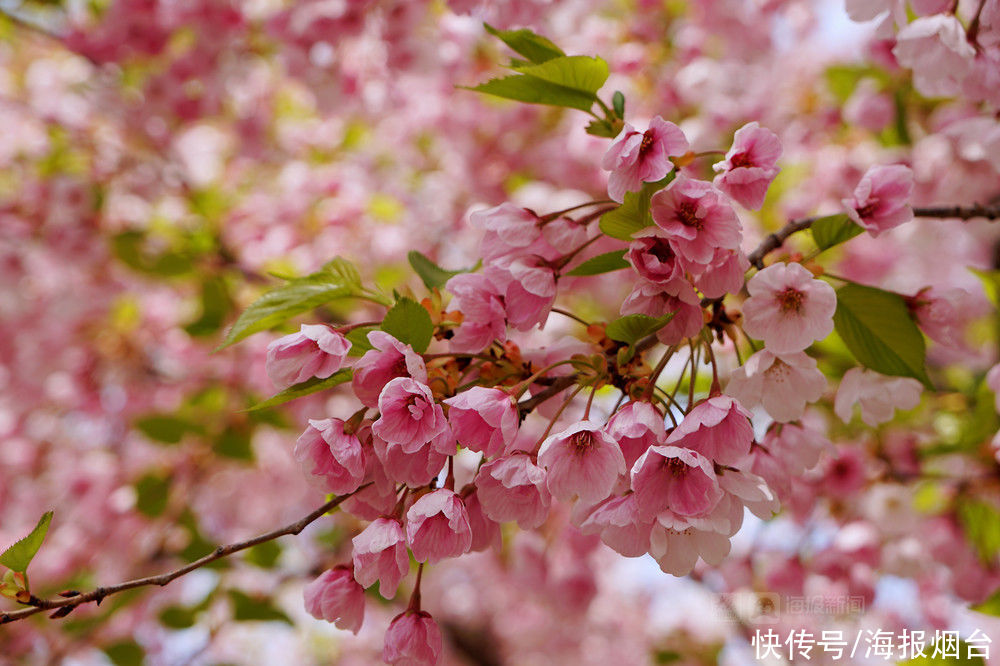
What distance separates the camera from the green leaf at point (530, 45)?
3.15 ft

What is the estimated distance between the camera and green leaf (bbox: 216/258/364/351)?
0.87 m

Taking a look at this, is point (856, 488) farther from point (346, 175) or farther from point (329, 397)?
point (346, 175)

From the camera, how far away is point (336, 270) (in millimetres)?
966

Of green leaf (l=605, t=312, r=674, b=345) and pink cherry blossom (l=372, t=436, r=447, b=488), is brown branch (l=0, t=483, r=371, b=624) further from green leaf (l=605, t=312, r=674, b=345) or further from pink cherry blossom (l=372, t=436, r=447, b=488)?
green leaf (l=605, t=312, r=674, b=345)

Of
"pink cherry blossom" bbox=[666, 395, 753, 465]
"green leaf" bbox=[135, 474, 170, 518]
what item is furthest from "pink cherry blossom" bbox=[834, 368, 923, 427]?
"green leaf" bbox=[135, 474, 170, 518]

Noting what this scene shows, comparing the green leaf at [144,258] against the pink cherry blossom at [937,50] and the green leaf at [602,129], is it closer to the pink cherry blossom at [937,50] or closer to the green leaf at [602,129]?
the green leaf at [602,129]

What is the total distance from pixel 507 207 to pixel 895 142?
1752mm

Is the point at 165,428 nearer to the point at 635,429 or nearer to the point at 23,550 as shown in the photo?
the point at 23,550

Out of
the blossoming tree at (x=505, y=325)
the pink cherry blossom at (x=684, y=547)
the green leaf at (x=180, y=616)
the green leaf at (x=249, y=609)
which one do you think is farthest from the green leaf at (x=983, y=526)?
the green leaf at (x=180, y=616)

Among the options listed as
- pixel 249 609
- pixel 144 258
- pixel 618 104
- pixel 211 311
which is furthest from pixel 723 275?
pixel 144 258

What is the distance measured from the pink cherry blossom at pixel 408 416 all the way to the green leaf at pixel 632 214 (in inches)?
9.8

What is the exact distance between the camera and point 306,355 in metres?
0.78

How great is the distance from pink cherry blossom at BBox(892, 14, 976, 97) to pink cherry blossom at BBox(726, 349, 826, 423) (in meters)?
0.54

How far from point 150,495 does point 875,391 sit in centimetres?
202
